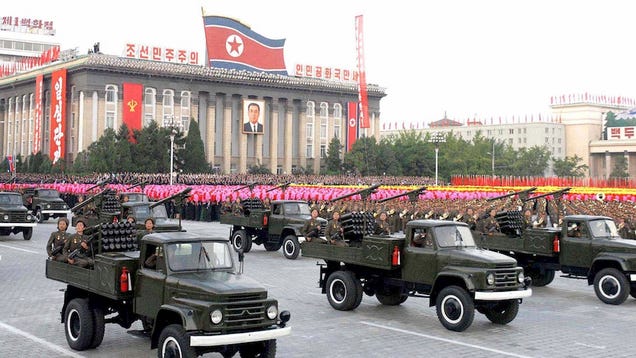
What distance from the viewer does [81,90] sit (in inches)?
3022

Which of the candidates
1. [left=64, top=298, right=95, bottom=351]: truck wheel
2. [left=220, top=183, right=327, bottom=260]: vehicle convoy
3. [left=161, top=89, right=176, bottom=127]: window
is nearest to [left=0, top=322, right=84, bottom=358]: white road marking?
[left=64, top=298, right=95, bottom=351]: truck wheel

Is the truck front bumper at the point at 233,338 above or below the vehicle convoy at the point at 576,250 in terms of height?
below

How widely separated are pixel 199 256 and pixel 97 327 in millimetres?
2016

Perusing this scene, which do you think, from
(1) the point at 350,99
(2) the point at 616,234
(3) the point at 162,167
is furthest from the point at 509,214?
(1) the point at 350,99

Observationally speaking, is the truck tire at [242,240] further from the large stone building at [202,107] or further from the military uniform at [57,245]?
the large stone building at [202,107]

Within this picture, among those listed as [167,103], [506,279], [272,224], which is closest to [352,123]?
[167,103]

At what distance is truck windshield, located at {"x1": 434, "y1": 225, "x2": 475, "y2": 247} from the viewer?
13.6 metres

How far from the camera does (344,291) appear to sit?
1488 centimetres

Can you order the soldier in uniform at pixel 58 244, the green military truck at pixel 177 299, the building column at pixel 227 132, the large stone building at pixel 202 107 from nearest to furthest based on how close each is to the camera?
the green military truck at pixel 177 299, the soldier in uniform at pixel 58 244, the large stone building at pixel 202 107, the building column at pixel 227 132

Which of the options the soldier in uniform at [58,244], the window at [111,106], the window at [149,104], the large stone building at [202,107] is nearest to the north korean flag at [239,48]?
the large stone building at [202,107]

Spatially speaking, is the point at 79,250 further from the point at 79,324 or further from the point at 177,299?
the point at 177,299

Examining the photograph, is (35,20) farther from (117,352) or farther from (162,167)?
(117,352)

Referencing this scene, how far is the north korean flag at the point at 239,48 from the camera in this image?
8200cm

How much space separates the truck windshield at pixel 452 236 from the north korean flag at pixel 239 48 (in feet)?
232
